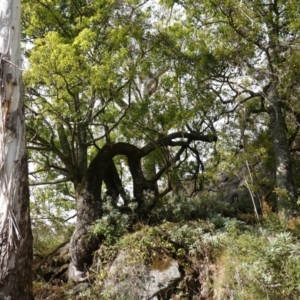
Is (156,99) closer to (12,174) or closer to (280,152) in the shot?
(280,152)

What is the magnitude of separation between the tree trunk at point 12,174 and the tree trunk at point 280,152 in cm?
501

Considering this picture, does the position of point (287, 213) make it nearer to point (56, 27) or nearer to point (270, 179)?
point (270, 179)

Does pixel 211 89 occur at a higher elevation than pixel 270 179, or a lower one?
higher

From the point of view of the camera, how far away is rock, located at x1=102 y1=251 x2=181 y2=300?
5902 millimetres

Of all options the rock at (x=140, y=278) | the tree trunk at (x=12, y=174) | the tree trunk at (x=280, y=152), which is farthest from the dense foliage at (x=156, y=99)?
the tree trunk at (x=12, y=174)

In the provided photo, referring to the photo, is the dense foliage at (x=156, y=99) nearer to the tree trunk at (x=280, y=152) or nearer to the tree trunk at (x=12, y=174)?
the tree trunk at (x=280, y=152)

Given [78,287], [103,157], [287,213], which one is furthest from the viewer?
[103,157]

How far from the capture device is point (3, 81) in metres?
4.12

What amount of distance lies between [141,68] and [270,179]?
4.33 m

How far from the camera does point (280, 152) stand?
26.7ft

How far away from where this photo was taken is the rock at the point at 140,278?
590 cm

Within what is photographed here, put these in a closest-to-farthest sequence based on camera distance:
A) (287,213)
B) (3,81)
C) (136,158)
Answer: (3,81)
(287,213)
(136,158)

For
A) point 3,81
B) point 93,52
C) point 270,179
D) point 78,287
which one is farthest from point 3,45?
point 270,179

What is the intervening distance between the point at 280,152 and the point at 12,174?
587 cm
